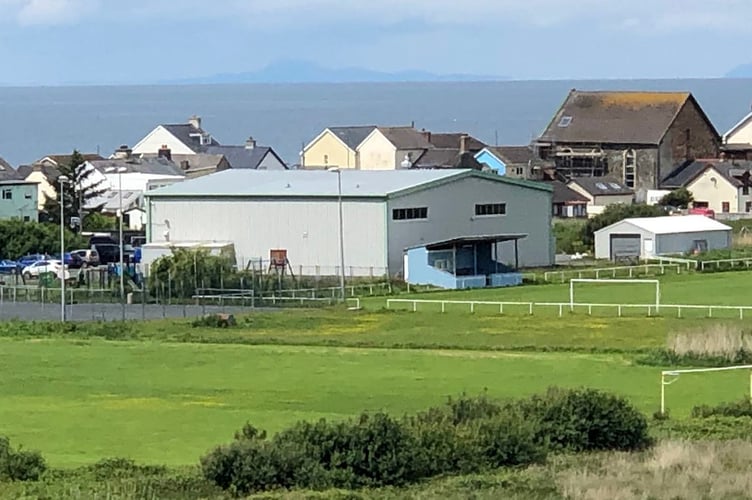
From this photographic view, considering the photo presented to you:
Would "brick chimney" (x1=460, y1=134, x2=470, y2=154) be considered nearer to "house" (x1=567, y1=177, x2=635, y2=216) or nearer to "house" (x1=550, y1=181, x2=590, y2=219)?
"house" (x1=567, y1=177, x2=635, y2=216)

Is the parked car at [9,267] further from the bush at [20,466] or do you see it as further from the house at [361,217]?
the bush at [20,466]

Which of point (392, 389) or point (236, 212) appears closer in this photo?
point (392, 389)

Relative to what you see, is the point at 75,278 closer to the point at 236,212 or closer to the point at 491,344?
the point at 236,212

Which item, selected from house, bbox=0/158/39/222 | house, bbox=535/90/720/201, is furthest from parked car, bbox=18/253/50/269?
house, bbox=535/90/720/201

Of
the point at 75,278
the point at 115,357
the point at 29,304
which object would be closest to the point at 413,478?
the point at 115,357

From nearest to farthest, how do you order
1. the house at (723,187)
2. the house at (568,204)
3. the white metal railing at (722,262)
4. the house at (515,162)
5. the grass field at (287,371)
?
the grass field at (287,371)
the white metal railing at (722,262)
the house at (723,187)
the house at (568,204)
the house at (515,162)

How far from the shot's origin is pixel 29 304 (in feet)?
148

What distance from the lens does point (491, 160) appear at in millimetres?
85625

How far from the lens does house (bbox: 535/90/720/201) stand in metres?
83.1

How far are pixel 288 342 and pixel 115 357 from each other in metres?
3.95

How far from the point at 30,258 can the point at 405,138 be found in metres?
35.0

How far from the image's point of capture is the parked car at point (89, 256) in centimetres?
5522

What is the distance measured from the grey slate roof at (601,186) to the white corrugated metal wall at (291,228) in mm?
27088

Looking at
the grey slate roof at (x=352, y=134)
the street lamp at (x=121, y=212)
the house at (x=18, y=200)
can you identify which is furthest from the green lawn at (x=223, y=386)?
the grey slate roof at (x=352, y=134)
